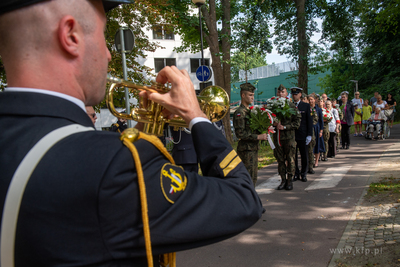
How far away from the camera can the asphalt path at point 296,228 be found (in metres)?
3.70

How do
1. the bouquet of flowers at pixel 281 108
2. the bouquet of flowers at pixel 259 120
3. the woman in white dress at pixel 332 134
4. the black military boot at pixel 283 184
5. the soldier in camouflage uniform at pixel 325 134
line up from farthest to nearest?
1. the woman in white dress at pixel 332 134
2. the soldier in camouflage uniform at pixel 325 134
3. the black military boot at pixel 283 184
4. the bouquet of flowers at pixel 281 108
5. the bouquet of flowers at pixel 259 120

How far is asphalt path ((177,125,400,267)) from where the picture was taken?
12.1 feet

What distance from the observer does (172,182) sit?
88cm

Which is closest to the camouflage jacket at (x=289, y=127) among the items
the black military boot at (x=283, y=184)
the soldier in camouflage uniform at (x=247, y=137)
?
the black military boot at (x=283, y=184)

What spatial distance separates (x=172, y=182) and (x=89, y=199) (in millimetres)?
224

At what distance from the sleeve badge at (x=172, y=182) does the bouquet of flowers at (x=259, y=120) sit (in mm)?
4994

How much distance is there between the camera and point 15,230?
0.76 metres

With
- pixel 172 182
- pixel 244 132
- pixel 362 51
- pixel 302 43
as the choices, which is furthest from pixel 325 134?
pixel 362 51

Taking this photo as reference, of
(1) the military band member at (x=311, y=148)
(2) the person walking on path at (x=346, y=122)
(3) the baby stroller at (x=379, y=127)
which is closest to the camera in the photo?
(1) the military band member at (x=311, y=148)

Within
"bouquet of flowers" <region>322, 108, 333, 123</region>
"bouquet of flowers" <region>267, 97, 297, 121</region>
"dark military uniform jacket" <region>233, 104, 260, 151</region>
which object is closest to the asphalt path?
"dark military uniform jacket" <region>233, 104, 260, 151</region>

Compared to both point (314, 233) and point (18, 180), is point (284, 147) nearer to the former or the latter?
point (314, 233)

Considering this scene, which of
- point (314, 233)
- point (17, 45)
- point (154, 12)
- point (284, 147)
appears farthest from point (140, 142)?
point (154, 12)

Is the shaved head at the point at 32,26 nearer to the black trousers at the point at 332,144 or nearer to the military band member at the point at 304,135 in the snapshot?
the military band member at the point at 304,135

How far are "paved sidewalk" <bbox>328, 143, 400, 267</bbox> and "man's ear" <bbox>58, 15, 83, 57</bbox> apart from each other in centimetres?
347
